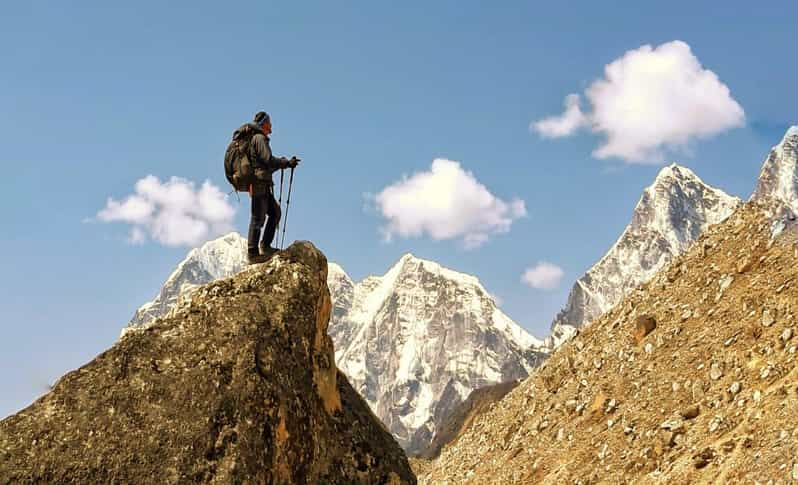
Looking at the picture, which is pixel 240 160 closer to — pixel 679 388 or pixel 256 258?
pixel 256 258

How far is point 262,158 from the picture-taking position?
1260cm

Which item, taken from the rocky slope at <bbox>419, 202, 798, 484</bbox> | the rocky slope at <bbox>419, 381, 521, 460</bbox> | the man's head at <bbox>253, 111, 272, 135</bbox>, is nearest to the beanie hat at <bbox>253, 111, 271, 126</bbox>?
the man's head at <bbox>253, 111, 272, 135</bbox>

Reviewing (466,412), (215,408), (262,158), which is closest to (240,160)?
(262,158)

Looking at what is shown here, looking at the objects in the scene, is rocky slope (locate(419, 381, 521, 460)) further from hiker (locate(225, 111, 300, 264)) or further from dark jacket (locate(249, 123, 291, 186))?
dark jacket (locate(249, 123, 291, 186))

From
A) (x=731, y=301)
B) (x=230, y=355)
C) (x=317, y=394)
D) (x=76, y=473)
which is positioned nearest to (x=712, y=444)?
(x=731, y=301)

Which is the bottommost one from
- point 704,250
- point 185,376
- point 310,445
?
point 310,445

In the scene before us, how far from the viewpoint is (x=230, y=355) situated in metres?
10.6

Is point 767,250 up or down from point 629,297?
down

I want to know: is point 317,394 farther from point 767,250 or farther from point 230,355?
point 767,250

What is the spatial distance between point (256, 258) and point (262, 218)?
0.65 meters

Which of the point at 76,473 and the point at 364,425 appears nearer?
the point at 76,473

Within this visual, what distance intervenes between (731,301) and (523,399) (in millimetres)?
11129

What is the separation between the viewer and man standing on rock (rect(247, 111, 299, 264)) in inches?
496

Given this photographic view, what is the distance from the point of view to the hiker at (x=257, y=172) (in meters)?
12.6
